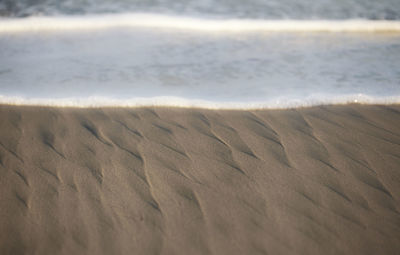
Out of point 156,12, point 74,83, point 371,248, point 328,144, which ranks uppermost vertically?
point 156,12

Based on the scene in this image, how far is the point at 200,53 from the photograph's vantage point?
3.76m

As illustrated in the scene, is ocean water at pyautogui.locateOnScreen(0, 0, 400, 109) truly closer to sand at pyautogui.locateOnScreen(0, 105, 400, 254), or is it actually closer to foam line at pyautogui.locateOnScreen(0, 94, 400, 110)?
foam line at pyautogui.locateOnScreen(0, 94, 400, 110)

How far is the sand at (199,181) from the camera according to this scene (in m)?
1.76

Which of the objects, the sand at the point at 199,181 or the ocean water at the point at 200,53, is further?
the ocean water at the point at 200,53

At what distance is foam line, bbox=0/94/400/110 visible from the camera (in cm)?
274

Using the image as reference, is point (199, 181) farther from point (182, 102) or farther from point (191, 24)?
point (191, 24)

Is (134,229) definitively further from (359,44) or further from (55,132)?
(359,44)

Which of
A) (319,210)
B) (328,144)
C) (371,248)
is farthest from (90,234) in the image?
(328,144)

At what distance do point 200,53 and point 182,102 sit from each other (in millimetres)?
1170

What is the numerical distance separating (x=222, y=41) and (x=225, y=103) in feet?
5.16

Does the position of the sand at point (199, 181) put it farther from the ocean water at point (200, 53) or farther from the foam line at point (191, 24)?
the foam line at point (191, 24)

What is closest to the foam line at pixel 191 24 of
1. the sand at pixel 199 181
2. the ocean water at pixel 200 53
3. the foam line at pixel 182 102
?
the ocean water at pixel 200 53

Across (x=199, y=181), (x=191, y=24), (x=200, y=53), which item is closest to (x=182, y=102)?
(x=199, y=181)

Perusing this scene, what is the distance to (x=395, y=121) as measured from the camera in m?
2.58
